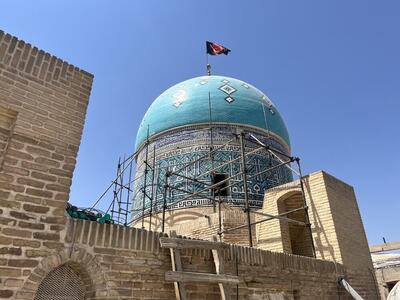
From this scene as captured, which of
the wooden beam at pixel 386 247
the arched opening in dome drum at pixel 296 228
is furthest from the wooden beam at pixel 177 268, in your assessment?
the wooden beam at pixel 386 247

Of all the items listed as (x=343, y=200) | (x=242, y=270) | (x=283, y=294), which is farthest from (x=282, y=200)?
(x=242, y=270)

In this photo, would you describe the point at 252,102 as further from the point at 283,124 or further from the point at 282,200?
the point at 282,200

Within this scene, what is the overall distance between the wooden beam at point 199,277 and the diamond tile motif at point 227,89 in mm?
11428

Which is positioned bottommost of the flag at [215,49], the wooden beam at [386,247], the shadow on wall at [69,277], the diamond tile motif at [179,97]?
the shadow on wall at [69,277]

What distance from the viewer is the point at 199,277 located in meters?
3.23

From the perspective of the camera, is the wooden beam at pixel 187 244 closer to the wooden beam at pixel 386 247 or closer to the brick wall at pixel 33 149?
the brick wall at pixel 33 149

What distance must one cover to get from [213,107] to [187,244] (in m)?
10.4

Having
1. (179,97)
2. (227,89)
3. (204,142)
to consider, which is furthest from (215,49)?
(204,142)

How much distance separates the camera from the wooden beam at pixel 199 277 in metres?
3.08

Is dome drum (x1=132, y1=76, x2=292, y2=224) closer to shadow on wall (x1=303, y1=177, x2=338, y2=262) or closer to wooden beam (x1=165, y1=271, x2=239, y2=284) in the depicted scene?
shadow on wall (x1=303, y1=177, x2=338, y2=262)

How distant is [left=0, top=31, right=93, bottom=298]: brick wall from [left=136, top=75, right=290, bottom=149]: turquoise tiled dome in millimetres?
10008

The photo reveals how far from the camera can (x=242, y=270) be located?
12.5 ft

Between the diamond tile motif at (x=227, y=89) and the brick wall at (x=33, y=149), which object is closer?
the brick wall at (x=33, y=149)

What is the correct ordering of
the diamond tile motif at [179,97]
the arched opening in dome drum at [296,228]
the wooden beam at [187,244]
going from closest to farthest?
the wooden beam at [187,244] < the arched opening in dome drum at [296,228] < the diamond tile motif at [179,97]
